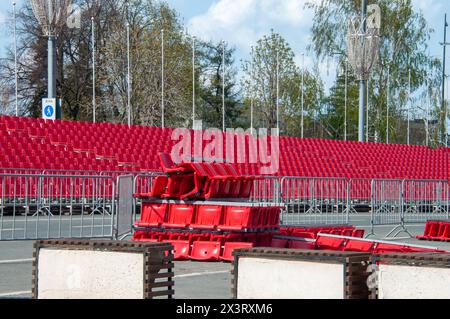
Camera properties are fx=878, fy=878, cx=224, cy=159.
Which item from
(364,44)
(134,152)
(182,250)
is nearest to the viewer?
(182,250)

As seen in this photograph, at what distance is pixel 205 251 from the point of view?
608 inches

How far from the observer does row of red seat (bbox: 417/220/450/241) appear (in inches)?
868

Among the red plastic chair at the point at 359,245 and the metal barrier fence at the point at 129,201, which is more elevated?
the metal barrier fence at the point at 129,201

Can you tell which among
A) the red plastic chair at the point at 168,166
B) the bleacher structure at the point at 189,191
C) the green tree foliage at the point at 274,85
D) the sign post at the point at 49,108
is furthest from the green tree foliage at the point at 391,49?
the red plastic chair at the point at 168,166

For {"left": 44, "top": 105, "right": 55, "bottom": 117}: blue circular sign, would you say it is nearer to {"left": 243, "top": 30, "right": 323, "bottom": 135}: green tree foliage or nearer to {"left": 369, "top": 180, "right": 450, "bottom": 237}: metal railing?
{"left": 369, "top": 180, "right": 450, "bottom": 237}: metal railing

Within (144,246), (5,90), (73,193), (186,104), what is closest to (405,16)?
(186,104)

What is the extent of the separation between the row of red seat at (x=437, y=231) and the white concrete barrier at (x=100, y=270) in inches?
554

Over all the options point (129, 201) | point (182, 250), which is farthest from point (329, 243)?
point (129, 201)

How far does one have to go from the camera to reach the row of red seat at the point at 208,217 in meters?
15.4

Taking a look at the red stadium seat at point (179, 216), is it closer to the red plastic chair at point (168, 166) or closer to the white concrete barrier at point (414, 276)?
the red plastic chair at point (168, 166)

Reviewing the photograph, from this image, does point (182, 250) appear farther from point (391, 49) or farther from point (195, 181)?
point (391, 49)

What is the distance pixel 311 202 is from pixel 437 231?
3314 mm

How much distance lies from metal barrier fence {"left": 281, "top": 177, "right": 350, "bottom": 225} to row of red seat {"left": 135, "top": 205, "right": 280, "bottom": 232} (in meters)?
7.08

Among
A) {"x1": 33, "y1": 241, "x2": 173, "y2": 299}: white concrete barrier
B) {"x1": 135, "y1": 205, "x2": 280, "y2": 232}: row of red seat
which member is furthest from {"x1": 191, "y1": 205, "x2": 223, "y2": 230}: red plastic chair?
{"x1": 33, "y1": 241, "x2": 173, "y2": 299}: white concrete barrier
